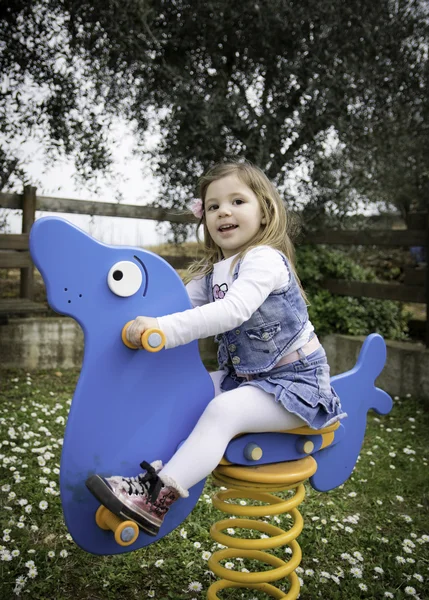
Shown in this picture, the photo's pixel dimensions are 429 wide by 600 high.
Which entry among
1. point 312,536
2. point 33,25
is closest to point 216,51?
point 33,25

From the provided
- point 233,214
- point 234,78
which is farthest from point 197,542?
point 234,78

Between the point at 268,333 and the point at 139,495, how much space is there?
0.70m

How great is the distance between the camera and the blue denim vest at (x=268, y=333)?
200 cm

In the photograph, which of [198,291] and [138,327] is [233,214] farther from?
[138,327]

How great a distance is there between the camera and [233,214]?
2.08 m

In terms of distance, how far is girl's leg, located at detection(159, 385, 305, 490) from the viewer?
5.78 ft

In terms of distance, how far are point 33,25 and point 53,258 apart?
18.1ft

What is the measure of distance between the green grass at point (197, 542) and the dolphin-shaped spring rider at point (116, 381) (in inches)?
32.0

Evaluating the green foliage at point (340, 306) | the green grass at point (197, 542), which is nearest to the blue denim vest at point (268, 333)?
the green grass at point (197, 542)

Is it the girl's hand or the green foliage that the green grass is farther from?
the green foliage

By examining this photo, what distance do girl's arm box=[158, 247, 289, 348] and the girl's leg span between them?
249mm

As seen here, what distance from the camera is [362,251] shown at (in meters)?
8.41

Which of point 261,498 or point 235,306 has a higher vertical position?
point 235,306

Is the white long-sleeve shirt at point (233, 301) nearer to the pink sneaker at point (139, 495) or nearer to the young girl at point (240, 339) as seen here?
the young girl at point (240, 339)
